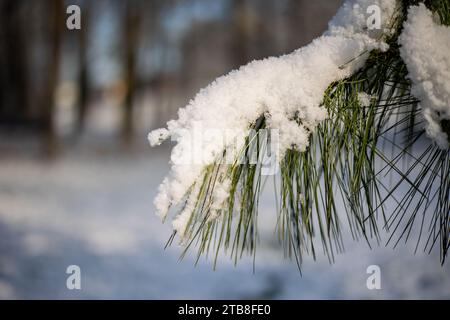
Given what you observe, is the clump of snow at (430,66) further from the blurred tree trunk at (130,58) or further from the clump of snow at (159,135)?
the blurred tree trunk at (130,58)

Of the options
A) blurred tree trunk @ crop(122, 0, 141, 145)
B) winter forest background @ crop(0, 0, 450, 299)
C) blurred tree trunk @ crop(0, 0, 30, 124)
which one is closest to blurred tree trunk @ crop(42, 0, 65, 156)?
winter forest background @ crop(0, 0, 450, 299)

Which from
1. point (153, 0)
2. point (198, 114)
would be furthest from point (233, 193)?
point (153, 0)

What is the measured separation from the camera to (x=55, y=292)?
97.7 inches

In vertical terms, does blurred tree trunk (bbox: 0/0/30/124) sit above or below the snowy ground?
above

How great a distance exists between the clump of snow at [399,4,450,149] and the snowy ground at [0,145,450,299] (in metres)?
1.95

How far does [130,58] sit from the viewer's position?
7.56 meters

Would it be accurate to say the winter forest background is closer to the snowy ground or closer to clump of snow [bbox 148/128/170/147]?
the snowy ground

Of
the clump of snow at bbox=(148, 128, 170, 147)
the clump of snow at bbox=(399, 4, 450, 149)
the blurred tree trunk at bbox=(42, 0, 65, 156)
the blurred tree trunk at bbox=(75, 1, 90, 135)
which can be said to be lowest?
the clump of snow at bbox=(148, 128, 170, 147)

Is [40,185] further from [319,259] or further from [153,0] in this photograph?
[153,0]

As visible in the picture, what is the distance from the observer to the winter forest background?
2.58 metres

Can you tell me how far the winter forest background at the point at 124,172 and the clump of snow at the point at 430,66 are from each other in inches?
77.6

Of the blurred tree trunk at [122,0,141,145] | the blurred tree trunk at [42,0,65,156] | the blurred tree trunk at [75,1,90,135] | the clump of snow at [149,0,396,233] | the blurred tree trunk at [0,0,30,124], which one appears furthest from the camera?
the blurred tree trunk at [75,1,90,135]

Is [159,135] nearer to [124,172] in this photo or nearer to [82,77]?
[124,172]

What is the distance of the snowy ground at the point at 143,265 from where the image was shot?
96.7 inches
